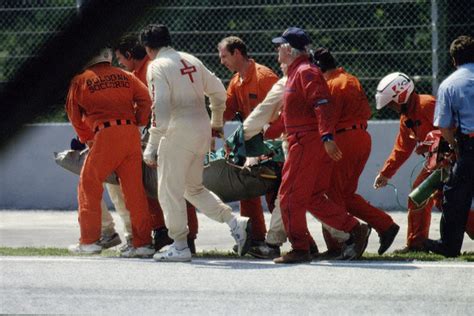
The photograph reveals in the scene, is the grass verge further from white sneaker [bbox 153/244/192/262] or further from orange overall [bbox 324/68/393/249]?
white sneaker [bbox 153/244/192/262]

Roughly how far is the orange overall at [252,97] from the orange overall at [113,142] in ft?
2.42

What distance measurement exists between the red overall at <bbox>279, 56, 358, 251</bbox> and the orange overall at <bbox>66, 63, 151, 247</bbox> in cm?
121

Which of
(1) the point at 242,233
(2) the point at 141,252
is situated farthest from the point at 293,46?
(2) the point at 141,252

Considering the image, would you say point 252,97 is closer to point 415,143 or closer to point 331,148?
point 415,143

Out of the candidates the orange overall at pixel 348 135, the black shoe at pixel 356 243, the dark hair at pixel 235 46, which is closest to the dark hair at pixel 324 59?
the orange overall at pixel 348 135

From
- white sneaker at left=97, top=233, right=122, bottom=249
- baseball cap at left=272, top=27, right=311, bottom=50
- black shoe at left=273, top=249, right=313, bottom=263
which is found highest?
baseball cap at left=272, top=27, right=311, bottom=50

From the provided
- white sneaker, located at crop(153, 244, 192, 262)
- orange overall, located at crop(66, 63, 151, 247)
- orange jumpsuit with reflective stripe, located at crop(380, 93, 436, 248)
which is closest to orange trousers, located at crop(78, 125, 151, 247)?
orange overall, located at crop(66, 63, 151, 247)

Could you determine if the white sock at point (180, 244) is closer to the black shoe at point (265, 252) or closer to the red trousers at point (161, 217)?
the black shoe at point (265, 252)

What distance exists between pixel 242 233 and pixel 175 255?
492mm

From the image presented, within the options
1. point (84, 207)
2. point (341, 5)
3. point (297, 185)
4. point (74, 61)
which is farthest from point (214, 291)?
point (341, 5)

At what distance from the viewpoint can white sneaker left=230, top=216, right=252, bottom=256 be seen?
24.5ft

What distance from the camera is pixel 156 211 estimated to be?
840cm

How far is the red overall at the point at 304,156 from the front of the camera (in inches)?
273

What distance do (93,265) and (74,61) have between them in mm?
6274
